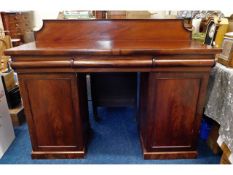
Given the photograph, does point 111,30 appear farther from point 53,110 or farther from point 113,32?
point 53,110

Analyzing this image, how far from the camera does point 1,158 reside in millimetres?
1412

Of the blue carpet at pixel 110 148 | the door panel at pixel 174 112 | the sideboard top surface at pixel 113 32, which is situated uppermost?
the sideboard top surface at pixel 113 32

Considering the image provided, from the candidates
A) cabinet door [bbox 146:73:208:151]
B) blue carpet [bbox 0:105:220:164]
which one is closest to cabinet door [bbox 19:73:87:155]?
blue carpet [bbox 0:105:220:164]

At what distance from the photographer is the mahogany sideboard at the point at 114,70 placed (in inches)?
41.7

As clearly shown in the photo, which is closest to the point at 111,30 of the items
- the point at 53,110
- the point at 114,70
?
the point at 114,70

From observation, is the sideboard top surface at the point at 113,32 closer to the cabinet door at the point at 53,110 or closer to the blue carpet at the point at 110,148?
the cabinet door at the point at 53,110

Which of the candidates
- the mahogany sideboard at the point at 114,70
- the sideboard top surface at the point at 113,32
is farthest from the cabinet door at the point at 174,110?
the sideboard top surface at the point at 113,32

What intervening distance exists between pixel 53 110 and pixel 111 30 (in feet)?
2.23

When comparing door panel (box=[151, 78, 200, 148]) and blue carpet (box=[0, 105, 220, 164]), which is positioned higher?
door panel (box=[151, 78, 200, 148])

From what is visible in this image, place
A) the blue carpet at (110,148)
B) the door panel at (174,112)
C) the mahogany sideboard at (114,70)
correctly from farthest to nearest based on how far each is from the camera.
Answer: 1. the blue carpet at (110,148)
2. the door panel at (174,112)
3. the mahogany sideboard at (114,70)

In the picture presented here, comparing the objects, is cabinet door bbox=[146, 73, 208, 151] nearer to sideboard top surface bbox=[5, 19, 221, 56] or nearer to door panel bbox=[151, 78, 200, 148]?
door panel bbox=[151, 78, 200, 148]

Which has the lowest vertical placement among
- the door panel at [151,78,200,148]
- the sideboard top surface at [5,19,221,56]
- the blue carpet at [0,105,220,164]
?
the blue carpet at [0,105,220,164]

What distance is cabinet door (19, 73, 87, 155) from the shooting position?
45.2 inches

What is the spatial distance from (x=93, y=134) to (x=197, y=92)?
100 centimetres
